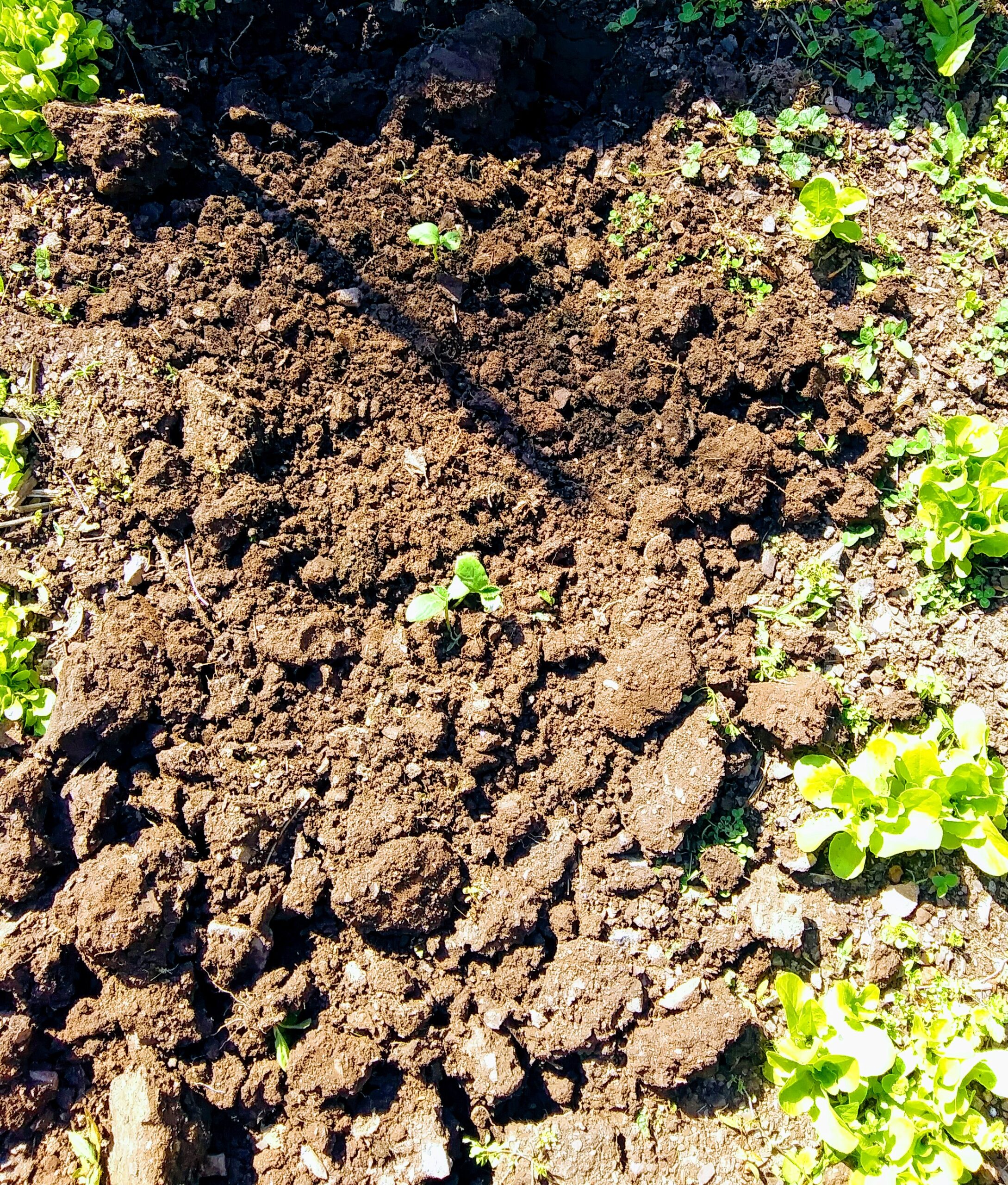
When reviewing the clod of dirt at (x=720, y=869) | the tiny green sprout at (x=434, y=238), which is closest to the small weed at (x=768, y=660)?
the clod of dirt at (x=720, y=869)

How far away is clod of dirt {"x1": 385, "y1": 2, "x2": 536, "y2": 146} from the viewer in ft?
8.90

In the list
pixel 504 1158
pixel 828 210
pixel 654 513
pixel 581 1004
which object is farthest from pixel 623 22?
pixel 504 1158

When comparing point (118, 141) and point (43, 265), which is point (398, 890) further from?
point (118, 141)

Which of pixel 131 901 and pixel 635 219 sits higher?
pixel 635 219

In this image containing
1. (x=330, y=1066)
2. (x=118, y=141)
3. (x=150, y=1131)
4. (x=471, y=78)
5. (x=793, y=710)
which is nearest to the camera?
(x=150, y=1131)

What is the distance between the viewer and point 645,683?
2361mm

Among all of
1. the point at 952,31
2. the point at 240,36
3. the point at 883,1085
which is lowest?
the point at 883,1085

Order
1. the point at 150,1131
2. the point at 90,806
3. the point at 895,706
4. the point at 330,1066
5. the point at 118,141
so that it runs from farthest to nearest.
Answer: the point at 118,141
the point at 895,706
the point at 90,806
the point at 330,1066
the point at 150,1131

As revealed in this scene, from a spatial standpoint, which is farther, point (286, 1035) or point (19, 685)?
point (19, 685)

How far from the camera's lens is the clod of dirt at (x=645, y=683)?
2355mm

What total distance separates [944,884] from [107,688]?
2.65 metres

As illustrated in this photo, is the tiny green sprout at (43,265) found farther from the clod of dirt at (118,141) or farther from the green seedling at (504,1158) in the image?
the green seedling at (504,1158)

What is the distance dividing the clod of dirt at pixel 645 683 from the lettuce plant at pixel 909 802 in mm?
475

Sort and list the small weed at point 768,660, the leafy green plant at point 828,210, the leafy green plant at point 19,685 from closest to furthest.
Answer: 1. the leafy green plant at point 19,685
2. the small weed at point 768,660
3. the leafy green plant at point 828,210
